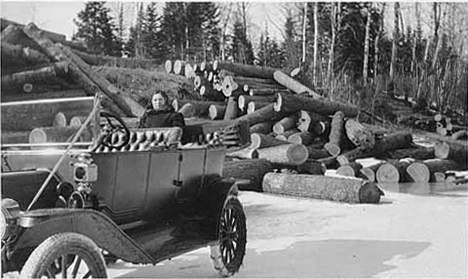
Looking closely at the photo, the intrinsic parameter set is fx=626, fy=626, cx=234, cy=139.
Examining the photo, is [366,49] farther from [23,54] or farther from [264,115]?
[23,54]

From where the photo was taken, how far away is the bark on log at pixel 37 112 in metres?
3.47

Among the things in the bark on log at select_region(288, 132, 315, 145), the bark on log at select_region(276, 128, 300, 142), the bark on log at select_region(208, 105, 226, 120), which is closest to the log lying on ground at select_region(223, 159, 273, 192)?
the bark on log at select_region(208, 105, 226, 120)

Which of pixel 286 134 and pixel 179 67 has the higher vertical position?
pixel 179 67

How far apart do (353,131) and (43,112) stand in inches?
417

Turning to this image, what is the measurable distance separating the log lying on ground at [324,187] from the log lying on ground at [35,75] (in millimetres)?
3388

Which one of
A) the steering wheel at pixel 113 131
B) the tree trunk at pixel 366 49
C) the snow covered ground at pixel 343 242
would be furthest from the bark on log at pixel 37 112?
the tree trunk at pixel 366 49

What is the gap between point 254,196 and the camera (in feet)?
28.2

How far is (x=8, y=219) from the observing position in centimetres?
290

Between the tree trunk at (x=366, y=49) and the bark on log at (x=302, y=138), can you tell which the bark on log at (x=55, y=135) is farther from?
the tree trunk at (x=366, y=49)

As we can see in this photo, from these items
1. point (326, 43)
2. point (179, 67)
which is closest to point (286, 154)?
point (179, 67)

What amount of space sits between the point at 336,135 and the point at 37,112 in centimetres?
1036

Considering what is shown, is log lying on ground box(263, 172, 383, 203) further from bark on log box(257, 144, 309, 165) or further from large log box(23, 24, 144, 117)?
large log box(23, 24, 144, 117)

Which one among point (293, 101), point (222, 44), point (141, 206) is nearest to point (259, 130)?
point (293, 101)

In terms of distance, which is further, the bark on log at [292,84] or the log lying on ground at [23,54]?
the bark on log at [292,84]
